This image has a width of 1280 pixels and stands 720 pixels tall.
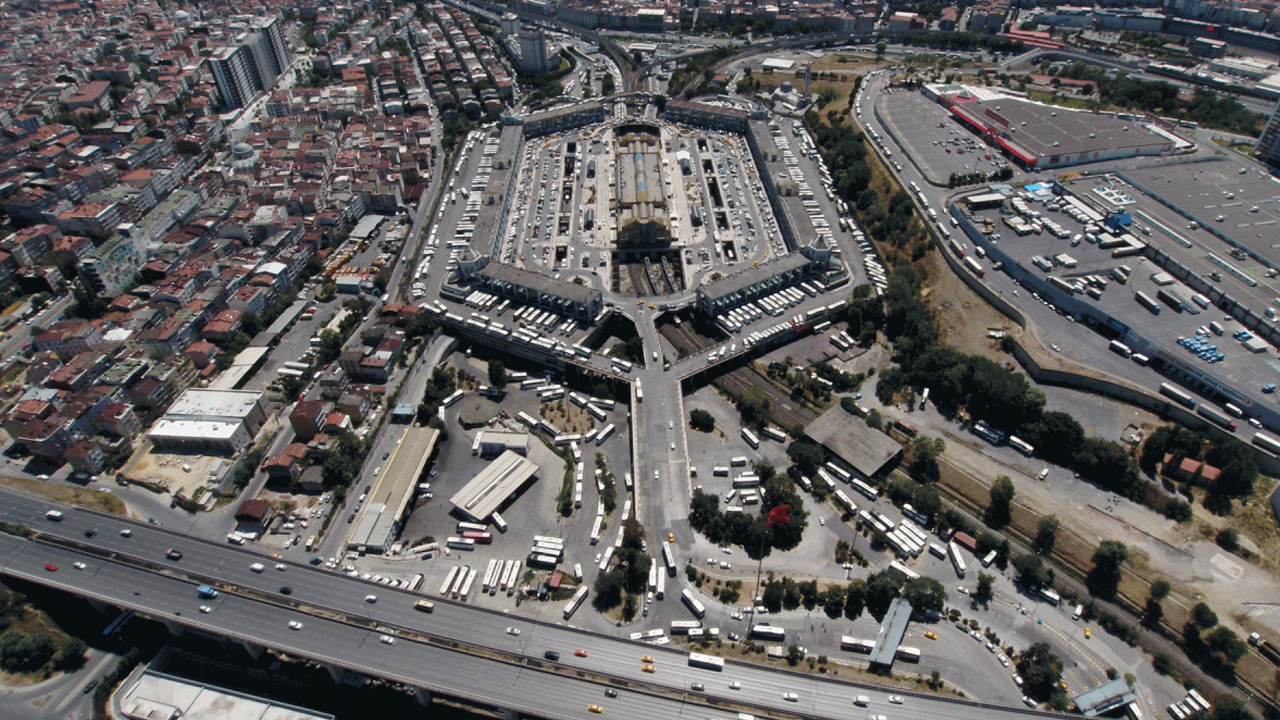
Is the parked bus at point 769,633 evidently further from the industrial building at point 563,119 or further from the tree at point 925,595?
the industrial building at point 563,119

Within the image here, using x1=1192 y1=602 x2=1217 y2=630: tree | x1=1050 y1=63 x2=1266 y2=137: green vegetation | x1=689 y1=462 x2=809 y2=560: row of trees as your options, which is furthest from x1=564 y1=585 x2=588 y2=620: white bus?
x1=1050 y1=63 x2=1266 y2=137: green vegetation

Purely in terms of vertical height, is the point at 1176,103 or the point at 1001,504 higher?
the point at 1176,103

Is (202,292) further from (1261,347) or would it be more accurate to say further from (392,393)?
(1261,347)

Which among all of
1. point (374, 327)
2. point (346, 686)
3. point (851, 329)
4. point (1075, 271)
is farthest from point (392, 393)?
point (1075, 271)

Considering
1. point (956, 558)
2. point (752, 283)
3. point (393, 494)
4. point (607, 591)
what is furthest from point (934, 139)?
point (393, 494)

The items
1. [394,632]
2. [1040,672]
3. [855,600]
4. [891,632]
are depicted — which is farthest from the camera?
[855,600]

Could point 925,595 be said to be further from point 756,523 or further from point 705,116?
point 705,116
